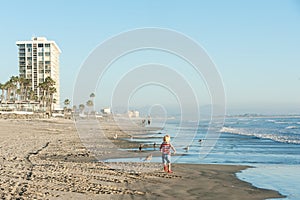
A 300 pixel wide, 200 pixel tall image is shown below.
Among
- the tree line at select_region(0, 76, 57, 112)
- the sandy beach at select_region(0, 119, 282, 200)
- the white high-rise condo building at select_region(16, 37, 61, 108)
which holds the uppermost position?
the white high-rise condo building at select_region(16, 37, 61, 108)

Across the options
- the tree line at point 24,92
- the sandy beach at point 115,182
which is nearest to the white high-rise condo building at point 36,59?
the tree line at point 24,92

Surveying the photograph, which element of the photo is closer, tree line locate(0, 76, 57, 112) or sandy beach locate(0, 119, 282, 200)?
sandy beach locate(0, 119, 282, 200)

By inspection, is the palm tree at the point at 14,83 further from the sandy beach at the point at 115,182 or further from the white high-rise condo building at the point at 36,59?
the sandy beach at the point at 115,182

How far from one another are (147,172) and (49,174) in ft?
12.1

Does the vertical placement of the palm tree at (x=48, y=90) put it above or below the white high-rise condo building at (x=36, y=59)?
below

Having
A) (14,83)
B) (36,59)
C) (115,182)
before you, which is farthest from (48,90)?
(115,182)


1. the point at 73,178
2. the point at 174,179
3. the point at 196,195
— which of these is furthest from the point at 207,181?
the point at 73,178

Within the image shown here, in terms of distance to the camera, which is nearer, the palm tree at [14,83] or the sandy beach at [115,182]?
the sandy beach at [115,182]

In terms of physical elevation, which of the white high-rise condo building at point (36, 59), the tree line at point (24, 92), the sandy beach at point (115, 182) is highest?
the white high-rise condo building at point (36, 59)

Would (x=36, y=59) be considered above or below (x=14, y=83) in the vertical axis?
above

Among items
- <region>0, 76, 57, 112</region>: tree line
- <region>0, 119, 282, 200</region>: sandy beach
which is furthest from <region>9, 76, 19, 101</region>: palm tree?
<region>0, 119, 282, 200</region>: sandy beach

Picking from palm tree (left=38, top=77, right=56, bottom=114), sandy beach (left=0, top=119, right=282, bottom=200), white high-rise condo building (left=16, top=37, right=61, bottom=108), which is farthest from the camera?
white high-rise condo building (left=16, top=37, right=61, bottom=108)

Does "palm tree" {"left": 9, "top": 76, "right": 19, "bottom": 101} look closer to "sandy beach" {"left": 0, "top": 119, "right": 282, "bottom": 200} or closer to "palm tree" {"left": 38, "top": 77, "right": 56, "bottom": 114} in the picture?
"palm tree" {"left": 38, "top": 77, "right": 56, "bottom": 114}

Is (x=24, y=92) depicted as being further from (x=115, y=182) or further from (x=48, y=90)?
(x=115, y=182)
